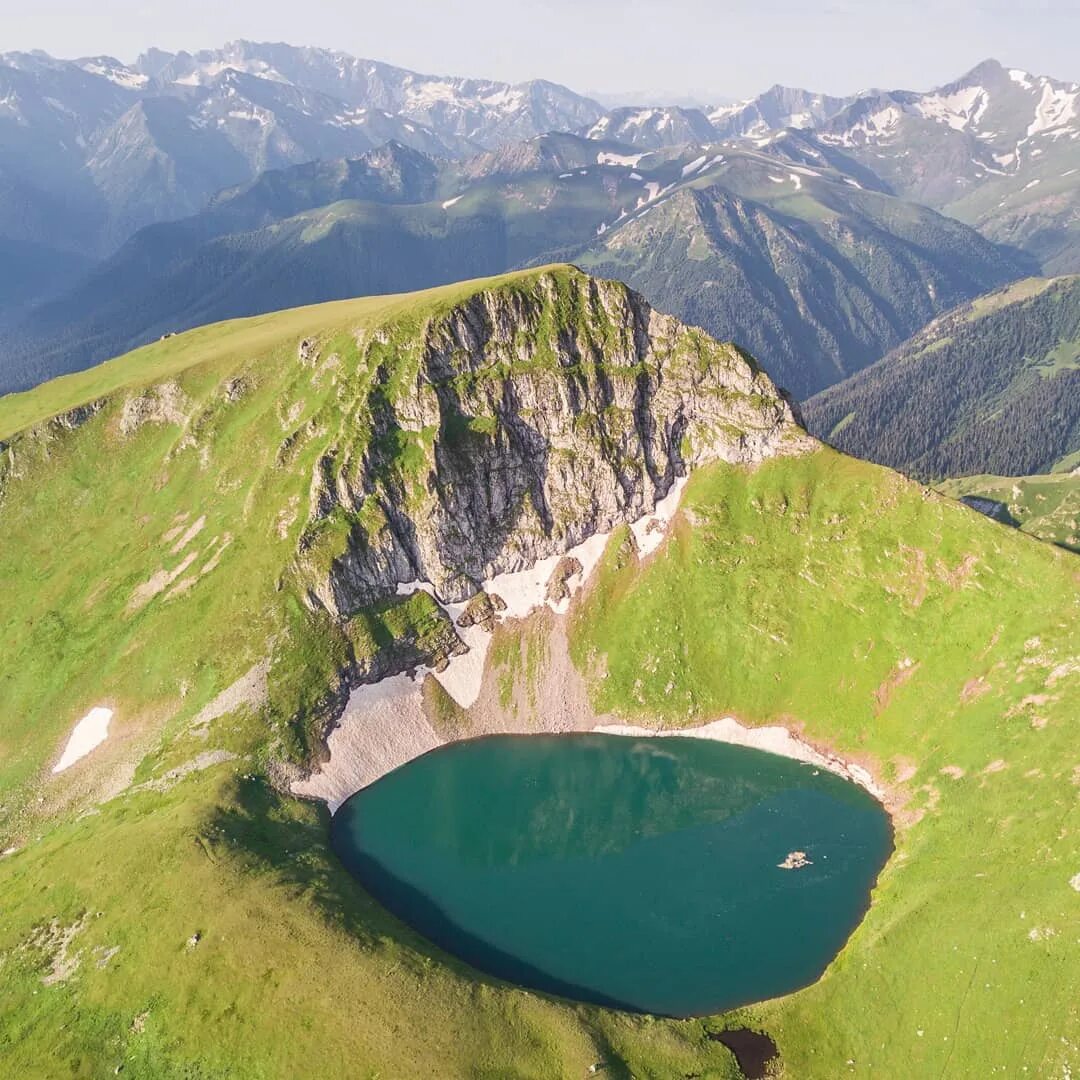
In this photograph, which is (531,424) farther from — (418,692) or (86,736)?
(86,736)

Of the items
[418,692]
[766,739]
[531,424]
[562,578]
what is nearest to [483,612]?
[562,578]

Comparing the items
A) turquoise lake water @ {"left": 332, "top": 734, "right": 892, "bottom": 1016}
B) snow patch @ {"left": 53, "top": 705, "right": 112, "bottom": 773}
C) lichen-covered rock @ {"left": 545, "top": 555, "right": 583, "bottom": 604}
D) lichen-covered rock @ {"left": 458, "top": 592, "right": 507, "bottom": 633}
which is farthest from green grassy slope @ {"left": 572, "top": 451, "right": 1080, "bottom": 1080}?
snow patch @ {"left": 53, "top": 705, "right": 112, "bottom": 773}

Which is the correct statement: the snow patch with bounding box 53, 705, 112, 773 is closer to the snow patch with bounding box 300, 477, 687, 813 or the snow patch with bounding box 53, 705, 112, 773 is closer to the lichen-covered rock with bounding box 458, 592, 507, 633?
the snow patch with bounding box 300, 477, 687, 813

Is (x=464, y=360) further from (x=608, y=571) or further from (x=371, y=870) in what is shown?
(x=371, y=870)

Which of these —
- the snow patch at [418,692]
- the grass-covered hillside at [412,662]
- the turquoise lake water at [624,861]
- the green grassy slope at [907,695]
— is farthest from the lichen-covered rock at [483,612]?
the turquoise lake water at [624,861]

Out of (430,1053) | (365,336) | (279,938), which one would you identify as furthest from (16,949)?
(365,336)

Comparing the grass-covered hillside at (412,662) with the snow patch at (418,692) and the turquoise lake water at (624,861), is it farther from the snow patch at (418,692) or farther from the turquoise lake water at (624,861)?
the turquoise lake water at (624,861)
